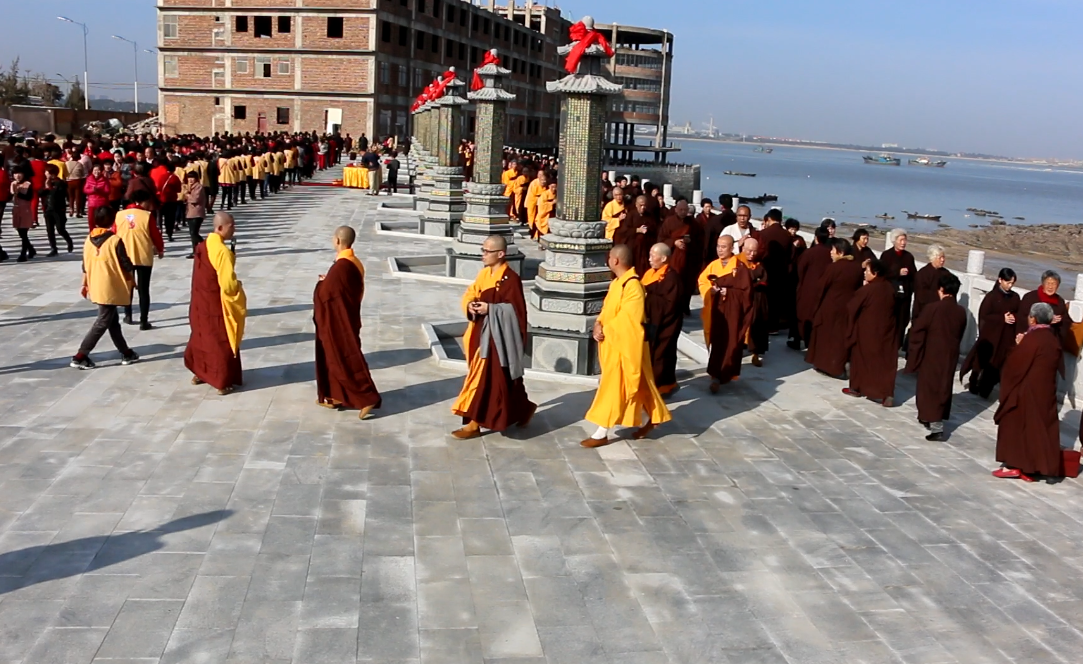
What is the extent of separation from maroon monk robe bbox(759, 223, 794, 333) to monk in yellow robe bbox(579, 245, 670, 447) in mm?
5276

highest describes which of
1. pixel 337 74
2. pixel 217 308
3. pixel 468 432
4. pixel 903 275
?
pixel 337 74

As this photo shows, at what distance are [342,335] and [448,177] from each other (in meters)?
10.8

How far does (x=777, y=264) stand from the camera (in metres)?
12.3

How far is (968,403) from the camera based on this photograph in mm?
9562

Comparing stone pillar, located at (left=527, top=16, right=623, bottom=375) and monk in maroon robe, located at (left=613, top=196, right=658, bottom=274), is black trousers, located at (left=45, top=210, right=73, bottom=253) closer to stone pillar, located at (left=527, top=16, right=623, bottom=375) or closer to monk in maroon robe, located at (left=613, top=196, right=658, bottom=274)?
monk in maroon robe, located at (left=613, top=196, right=658, bottom=274)

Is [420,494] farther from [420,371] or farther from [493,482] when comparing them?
[420,371]

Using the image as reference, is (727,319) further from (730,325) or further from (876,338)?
(876,338)

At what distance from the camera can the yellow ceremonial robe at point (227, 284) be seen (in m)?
7.96

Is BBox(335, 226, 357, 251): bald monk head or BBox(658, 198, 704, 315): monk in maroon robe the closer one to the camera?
BBox(335, 226, 357, 251): bald monk head

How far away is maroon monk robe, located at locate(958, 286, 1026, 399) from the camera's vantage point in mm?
9484

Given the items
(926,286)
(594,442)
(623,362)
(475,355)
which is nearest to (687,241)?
(926,286)

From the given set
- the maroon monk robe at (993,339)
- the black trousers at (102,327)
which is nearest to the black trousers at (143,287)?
the black trousers at (102,327)

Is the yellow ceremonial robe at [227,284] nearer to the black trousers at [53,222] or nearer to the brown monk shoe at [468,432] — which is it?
the brown monk shoe at [468,432]

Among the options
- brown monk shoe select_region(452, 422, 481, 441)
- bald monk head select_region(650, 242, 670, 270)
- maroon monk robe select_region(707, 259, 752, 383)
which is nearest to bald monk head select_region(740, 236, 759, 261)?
maroon monk robe select_region(707, 259, 752, 383)
